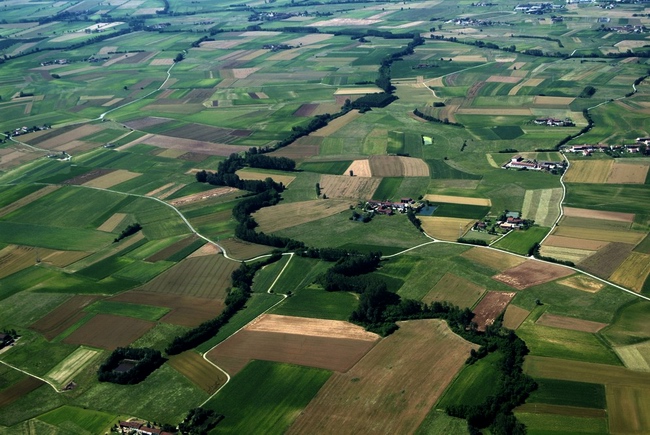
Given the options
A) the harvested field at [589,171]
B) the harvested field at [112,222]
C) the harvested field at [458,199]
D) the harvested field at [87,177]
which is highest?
the harvested field at [87,177]

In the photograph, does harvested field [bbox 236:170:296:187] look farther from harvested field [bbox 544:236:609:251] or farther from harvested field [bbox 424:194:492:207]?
harvested field [bbox 544:236:609:251]

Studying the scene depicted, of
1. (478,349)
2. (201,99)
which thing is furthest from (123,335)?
(201,99)

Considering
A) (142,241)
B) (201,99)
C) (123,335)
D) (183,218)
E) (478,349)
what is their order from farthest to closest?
(201,99) → (183,218) → (142,241) → (123,335) → (478,349)

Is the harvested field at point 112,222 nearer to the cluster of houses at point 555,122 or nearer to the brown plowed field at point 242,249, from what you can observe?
the brown plowed field at point 242,249

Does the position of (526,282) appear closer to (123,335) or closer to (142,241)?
(123,335)

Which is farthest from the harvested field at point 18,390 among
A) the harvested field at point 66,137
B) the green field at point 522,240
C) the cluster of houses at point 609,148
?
the cluster of houses at point 609,148
